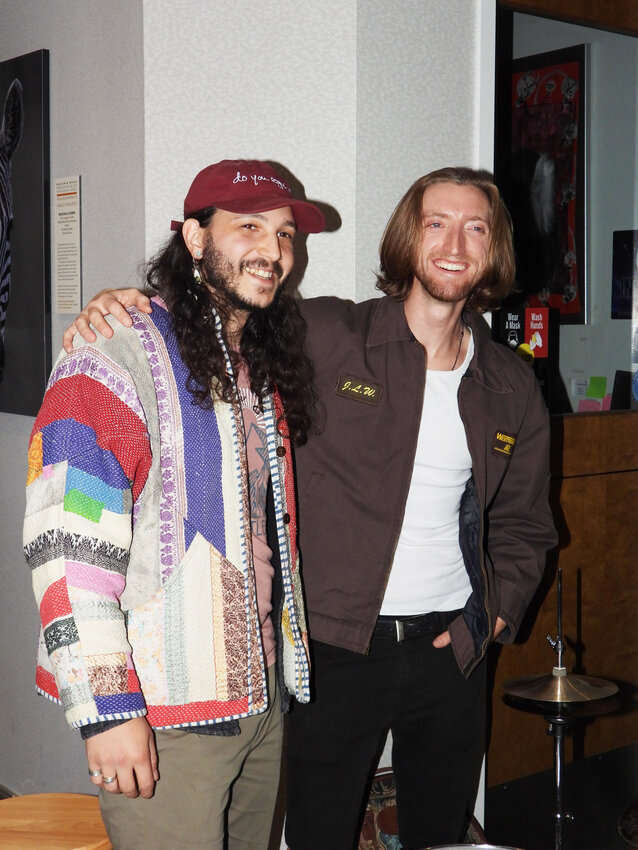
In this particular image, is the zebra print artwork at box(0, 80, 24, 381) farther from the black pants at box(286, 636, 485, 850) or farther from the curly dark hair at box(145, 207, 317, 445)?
the black pants at box(286, 636, 485, 850)

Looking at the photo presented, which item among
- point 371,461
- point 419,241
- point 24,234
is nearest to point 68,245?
point 24,234

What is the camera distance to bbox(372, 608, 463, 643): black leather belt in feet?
6.43

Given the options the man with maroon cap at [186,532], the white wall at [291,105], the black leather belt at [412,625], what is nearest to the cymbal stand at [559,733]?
the black leather belt at [412,625]

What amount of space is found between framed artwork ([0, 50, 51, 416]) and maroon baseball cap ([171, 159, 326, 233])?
4.49ft

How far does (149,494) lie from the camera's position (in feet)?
4.78

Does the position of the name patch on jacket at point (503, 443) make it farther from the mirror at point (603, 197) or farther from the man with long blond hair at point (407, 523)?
the mirror at point (603, 197)

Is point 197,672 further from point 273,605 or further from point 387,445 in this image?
point 387,445

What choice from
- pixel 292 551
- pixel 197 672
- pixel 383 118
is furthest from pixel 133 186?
pixel 197 672

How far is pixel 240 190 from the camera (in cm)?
161

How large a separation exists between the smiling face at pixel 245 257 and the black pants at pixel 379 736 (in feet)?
2.57

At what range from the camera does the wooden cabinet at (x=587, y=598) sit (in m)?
2.96

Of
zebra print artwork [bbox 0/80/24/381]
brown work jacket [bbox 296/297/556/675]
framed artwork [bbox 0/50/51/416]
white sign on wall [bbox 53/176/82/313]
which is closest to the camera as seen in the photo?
brown work jacket [bbox 296/297/556/675]

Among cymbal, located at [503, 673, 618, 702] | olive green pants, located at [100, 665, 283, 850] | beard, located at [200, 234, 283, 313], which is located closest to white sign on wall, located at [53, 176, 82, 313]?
beard, located at [200, 234, 283, 313]

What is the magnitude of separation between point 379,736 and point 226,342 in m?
0.95
